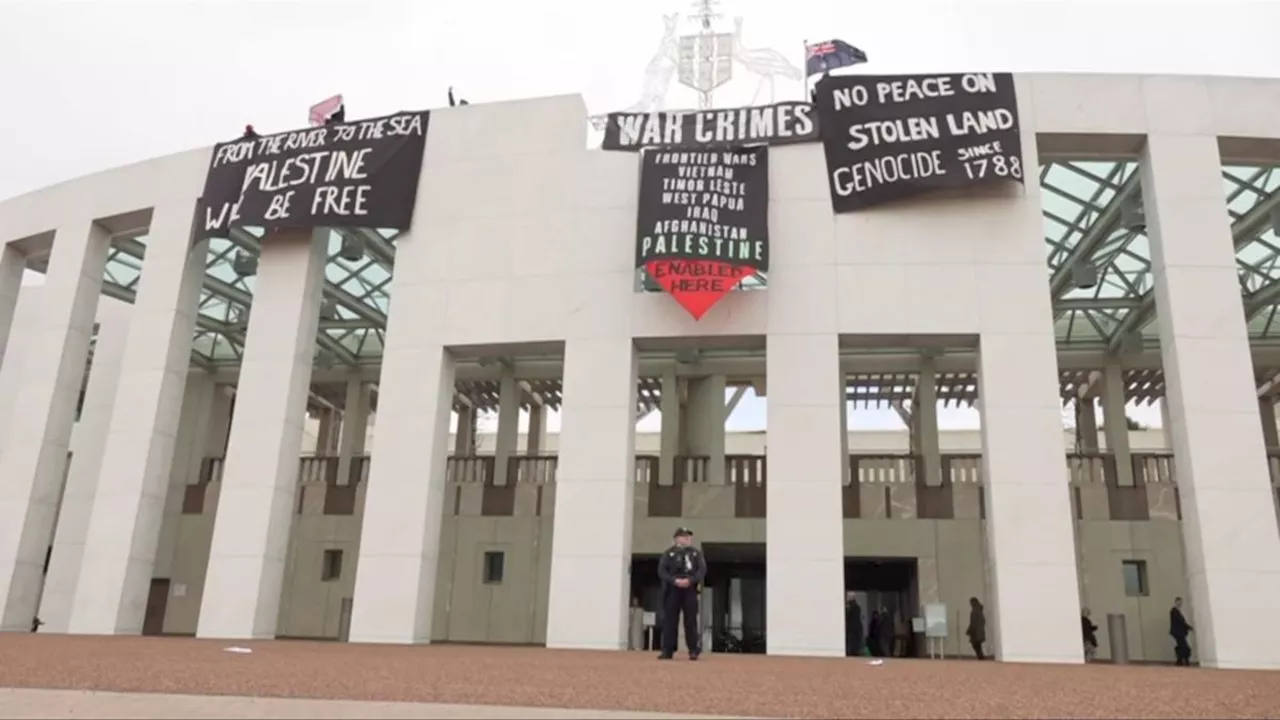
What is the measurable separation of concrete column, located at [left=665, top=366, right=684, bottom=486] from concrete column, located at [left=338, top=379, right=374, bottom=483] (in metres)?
9.78

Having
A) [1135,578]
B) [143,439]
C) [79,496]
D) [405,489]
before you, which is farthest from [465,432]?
[1135,578]

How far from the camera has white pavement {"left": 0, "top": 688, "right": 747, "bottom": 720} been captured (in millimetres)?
5656

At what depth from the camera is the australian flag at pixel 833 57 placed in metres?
18.5

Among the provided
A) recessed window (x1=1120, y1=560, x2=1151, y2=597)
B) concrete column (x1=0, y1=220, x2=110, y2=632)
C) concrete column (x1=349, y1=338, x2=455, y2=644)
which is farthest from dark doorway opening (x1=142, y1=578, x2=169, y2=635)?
recessed window (x1=1120, y1=560, x2=1151, y2=597)

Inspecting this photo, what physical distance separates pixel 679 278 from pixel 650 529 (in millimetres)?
10570

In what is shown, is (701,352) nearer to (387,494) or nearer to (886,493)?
(886,493)

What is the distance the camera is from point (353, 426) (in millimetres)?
30062

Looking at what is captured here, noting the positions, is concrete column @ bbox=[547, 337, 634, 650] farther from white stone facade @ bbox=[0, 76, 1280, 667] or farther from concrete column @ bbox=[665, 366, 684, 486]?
concrete column @ bbox=[665, 366, 684, 486]

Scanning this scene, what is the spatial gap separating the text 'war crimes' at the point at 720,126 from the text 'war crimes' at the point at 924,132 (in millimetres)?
813

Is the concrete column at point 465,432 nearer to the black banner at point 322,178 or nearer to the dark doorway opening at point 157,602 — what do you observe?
the dark doorway opening at point 157,602

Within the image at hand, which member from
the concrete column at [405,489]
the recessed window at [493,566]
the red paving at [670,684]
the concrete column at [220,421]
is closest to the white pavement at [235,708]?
the red paving at [670,684]

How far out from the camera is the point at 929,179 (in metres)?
16.8

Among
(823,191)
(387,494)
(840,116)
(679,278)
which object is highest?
(840,116)

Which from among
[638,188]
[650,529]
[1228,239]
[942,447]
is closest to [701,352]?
[650,529]
